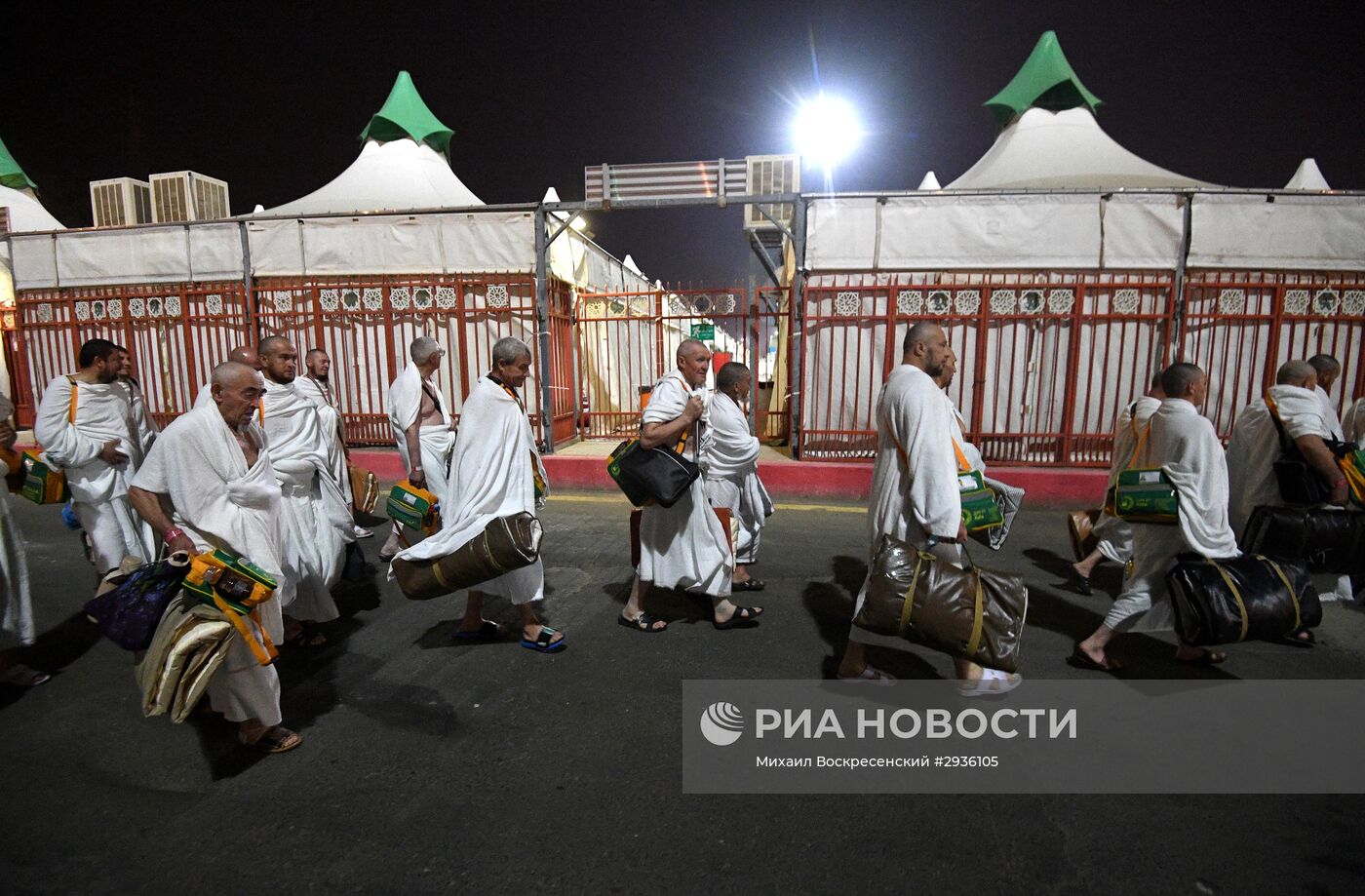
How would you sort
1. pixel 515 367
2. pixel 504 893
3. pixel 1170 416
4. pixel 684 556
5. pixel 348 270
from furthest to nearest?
pixel 348 270 → pixel 684 556 → pixel 515 367 → pixel 1170 416 → pixel 504 893

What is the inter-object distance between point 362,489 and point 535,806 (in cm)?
366

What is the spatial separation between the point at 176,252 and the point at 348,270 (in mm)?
2615

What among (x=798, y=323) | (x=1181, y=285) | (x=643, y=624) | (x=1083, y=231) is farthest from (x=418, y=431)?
(x=1181, y=285)

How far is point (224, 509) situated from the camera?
9.04 ft

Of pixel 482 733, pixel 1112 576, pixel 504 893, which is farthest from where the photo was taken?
pixel 1112 576

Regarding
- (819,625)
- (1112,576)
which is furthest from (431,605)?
(1112,576)

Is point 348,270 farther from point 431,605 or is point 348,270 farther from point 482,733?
point 482,733

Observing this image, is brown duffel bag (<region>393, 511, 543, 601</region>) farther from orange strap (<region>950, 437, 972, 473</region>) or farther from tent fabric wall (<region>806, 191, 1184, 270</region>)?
tent fabric wall (<region>806, 191, 1184, 270</region>)

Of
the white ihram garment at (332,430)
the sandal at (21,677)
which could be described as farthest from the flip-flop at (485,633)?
the sandal at (21,677)

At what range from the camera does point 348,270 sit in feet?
29.3

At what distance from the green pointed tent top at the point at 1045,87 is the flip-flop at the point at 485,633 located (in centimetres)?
1258

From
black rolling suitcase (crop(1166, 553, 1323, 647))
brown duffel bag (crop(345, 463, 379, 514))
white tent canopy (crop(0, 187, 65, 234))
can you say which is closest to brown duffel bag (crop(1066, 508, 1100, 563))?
black rolling suitcase (crop(1166, 553, 1323, 647))

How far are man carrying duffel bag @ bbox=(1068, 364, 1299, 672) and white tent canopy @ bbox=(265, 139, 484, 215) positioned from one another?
10.7 meters

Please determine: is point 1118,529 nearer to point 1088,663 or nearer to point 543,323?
point 1088,663
